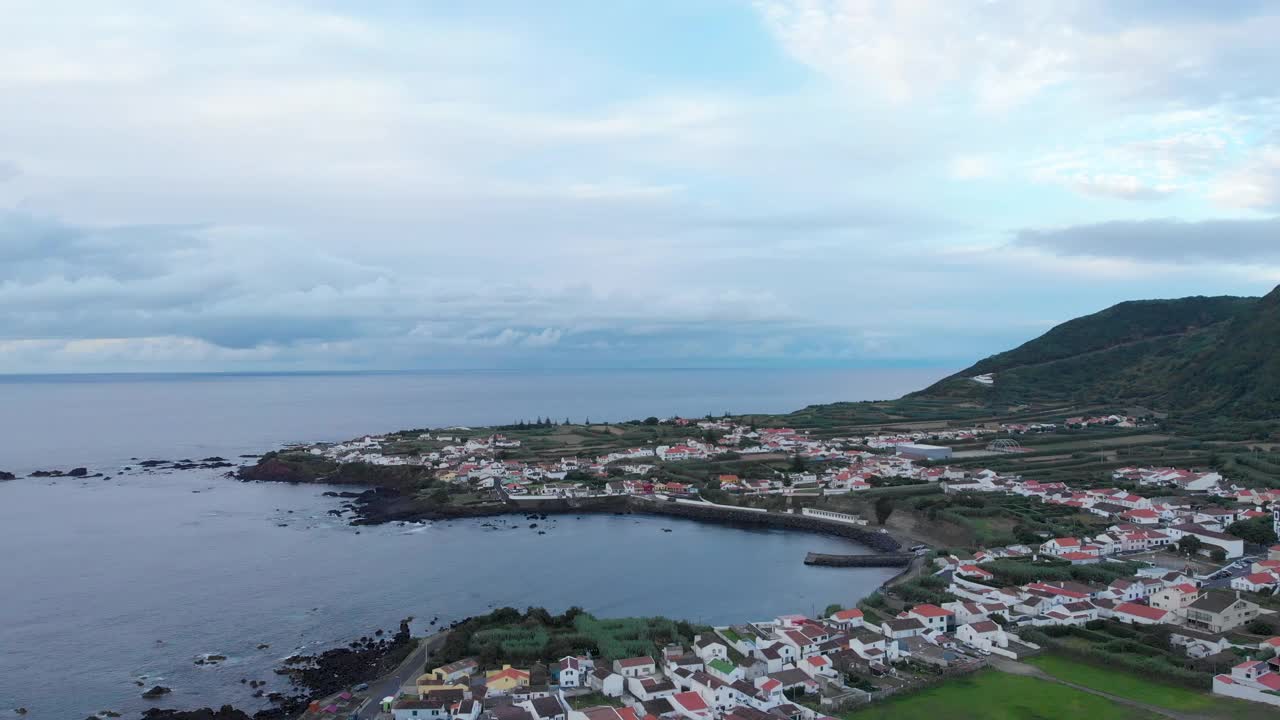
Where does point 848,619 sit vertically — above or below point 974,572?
below

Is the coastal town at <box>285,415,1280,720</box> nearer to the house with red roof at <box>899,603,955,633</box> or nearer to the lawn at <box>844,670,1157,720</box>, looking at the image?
the house with red roof at <box>899,603,955,633</box>

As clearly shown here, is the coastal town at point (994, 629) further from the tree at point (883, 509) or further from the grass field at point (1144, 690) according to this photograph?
the tree at point (883, 509)

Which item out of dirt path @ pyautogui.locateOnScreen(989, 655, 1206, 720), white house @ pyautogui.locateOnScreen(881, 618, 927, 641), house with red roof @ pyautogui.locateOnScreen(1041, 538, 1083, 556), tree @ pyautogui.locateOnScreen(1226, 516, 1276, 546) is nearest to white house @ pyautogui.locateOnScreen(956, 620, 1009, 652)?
dirt path @ pyautogui.locateOnScreen(989, 655, 1206, 720)

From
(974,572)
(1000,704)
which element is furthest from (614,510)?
(1000,704)

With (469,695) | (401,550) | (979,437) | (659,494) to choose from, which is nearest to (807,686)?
(469,695)

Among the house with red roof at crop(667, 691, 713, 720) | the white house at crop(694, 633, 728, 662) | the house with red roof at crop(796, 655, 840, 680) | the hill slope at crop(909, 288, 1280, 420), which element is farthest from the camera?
the hill slope at crop(909, 288, 1280, 420)

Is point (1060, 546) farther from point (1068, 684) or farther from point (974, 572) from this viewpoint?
point (1068, 684)
